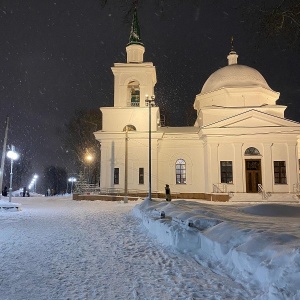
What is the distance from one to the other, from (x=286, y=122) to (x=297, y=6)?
22.3 m

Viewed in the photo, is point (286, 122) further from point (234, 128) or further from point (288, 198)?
point (288, 198)

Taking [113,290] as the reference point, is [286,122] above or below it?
above

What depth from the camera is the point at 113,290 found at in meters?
4.67

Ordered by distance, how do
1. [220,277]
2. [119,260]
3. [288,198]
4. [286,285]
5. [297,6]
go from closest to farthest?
[286,285]
[220,277]
[119,260]
[297,6]
[288,198]

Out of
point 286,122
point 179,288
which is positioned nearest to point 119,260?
point 179,288

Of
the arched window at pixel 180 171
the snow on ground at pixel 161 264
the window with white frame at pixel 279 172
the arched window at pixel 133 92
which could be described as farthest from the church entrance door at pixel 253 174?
the snow on ground at pixel 161 264

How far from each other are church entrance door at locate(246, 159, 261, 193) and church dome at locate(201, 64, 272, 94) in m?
8.02

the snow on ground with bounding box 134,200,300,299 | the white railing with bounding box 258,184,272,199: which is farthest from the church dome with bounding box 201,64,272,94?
the snow on ground with bounding box 134,200,300,299

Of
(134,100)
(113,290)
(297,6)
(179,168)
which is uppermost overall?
(134,100)

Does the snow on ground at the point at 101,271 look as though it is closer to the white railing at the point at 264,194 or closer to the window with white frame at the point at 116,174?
the white railing at the point at 264,194

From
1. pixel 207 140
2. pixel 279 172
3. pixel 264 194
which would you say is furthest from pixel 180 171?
pixel 279 172

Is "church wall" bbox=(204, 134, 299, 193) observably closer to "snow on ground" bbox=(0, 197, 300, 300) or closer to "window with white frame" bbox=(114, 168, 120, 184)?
"window with white frame" bbox=(114, 168, 120, 184)

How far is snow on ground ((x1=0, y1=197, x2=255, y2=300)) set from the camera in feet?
14.8

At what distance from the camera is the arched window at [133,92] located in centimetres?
3171
